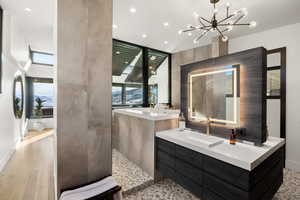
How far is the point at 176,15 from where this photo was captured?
307 centimetres

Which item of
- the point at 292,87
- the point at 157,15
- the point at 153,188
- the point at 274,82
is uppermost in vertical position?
the point at 157,15

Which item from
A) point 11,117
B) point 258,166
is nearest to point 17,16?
point 11,117

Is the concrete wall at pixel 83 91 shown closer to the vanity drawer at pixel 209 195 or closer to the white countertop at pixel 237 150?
the white countertop at pixel 237 150

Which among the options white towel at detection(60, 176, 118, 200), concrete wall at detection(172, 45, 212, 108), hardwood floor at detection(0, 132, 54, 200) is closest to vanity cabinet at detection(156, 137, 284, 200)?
white towel at detection(60, 176, 118, 200)

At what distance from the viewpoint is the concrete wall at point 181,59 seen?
461 cm

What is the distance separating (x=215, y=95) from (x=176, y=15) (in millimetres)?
2039

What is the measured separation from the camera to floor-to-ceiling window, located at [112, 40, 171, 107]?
4645mm

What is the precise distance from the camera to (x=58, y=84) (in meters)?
→ 1.32

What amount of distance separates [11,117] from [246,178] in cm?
518

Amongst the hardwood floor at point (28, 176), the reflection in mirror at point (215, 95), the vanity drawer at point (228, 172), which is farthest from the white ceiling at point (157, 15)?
the hardwood floor at point (28, 176)

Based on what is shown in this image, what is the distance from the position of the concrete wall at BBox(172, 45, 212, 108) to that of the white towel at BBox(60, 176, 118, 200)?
432 centimetres

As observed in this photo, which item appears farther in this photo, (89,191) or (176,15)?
(176,15)

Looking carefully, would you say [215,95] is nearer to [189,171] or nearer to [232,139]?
[232,139]

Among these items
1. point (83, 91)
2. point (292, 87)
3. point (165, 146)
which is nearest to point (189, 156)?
point (165, 146)
